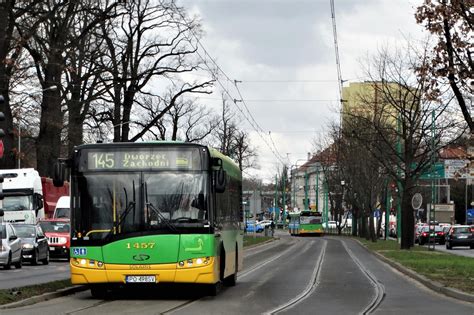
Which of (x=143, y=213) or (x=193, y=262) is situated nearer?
(x=193, y=262)

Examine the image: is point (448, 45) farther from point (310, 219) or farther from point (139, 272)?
point (310, 219)

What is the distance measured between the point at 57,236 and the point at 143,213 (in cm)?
2186

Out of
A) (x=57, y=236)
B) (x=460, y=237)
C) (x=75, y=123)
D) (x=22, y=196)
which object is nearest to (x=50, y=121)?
(x=75, y=123)

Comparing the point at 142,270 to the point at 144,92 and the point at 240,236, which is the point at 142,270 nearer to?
the point at 240,236

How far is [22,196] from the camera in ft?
130

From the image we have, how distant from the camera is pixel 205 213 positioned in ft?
52.4

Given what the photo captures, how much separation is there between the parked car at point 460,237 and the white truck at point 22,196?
93.5 feet

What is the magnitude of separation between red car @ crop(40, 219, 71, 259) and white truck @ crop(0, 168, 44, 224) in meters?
2.21

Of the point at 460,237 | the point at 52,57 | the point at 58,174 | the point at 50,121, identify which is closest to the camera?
the point at 58,174

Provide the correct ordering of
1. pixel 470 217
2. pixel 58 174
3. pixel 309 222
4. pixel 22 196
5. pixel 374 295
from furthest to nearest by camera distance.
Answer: pixel 470 217, pixel 309 222, pixel 22 196, pixel 374 295, pixel 58 174

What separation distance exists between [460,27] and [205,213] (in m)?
7.06

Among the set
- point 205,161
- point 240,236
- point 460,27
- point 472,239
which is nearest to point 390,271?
point 240,236

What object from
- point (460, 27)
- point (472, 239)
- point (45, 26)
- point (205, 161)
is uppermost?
point (45, 26)

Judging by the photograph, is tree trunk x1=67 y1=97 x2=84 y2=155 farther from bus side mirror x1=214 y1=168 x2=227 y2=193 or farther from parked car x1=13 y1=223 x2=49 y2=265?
bus side mirror x1=214 y1=168 x2=227 y2=193
